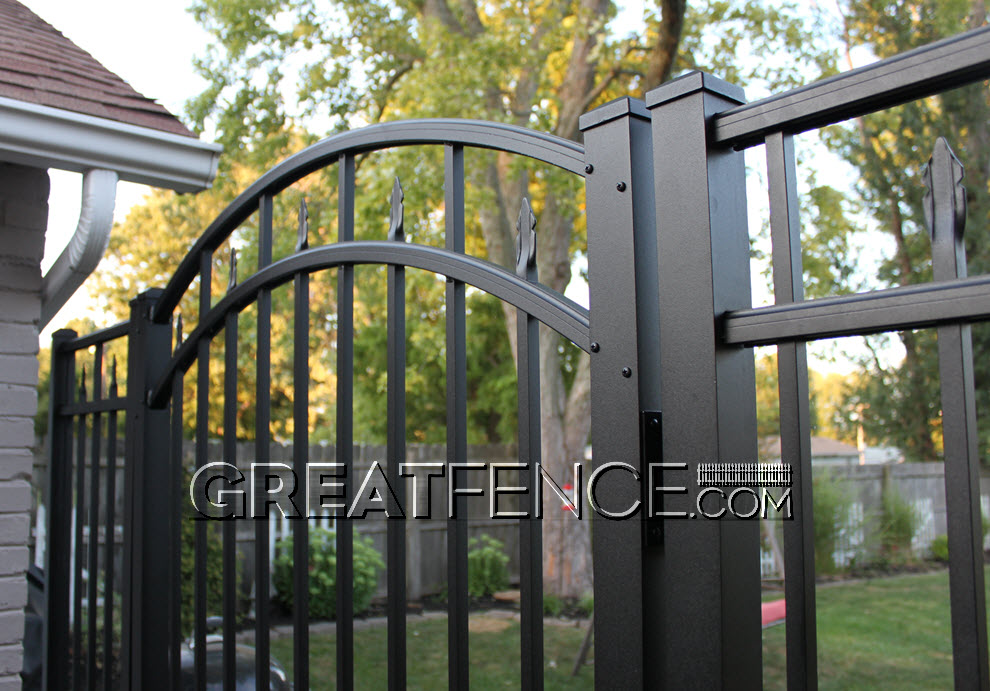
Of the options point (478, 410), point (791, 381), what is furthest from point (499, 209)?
point (791, 381)

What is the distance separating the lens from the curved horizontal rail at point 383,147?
128cm

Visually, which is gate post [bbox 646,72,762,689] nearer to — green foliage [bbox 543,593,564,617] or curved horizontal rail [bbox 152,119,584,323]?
curved horizontal rail [bbox 152,119,584,323]

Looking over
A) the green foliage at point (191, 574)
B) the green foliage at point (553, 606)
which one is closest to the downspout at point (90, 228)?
the green foliage at point (191, 574)

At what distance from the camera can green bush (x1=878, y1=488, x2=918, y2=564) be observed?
34.6 feet

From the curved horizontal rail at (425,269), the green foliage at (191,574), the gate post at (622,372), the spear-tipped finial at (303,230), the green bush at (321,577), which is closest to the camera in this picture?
the gate post at (622,372)

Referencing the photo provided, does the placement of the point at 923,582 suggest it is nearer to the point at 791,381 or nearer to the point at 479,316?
the point at 479,316

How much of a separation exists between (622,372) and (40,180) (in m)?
2.25

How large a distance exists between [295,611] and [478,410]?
10.9 m

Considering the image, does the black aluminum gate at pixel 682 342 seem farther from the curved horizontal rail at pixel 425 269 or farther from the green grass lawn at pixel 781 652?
the green grass lawn at pixel 781 652

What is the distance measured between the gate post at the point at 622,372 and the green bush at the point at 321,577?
617 centimetres

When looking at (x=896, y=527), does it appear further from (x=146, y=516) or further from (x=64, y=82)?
(x=64, y=82)

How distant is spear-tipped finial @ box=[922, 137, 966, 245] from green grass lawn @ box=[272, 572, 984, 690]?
4.84m

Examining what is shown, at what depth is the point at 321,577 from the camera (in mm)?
6934

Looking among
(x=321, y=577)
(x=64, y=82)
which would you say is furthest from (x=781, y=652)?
(x=64, y=82)
